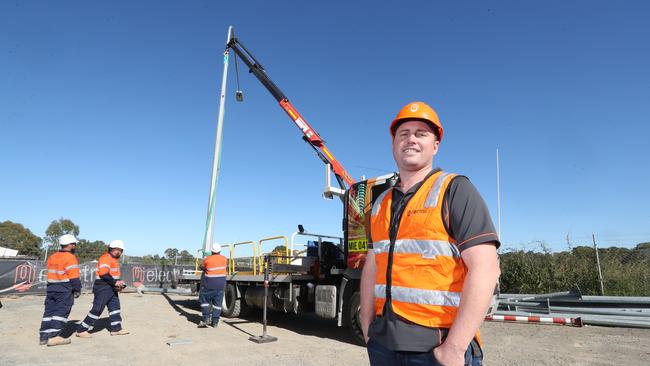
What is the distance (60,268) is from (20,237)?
6430 centimetres

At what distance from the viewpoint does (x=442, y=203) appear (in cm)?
156

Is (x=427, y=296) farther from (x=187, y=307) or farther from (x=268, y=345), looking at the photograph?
(x=187, y=307)

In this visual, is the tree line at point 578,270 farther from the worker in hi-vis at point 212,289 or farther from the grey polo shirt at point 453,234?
the grey polo shirt at point 453,234

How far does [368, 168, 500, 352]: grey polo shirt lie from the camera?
1451 millimetres

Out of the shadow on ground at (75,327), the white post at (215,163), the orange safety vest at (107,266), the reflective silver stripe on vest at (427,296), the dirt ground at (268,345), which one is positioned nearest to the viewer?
the reflective silver stripe on vest at (427,296)

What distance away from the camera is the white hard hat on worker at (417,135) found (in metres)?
1.75

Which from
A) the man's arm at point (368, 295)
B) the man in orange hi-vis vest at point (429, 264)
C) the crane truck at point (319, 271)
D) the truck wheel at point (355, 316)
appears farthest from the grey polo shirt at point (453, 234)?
the truck wheel at point (355, 316)

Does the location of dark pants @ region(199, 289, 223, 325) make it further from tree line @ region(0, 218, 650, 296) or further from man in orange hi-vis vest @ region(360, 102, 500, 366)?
man in orange hi-vis vest @ region(360, 102, 500, 366)

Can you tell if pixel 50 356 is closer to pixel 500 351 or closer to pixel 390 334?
→ pixel 390 334

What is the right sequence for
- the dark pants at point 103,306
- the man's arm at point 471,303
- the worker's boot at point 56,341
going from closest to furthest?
the man's arm at point 471,303
the worker's boot at point 56,341
the dark pants at point 103,306

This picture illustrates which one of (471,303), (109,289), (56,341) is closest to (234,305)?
(109,289)

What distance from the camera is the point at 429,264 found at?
1521 millimetres

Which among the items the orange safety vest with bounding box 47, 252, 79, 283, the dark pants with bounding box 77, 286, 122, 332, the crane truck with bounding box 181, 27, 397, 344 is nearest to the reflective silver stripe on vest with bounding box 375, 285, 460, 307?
the crane truck with bounding box 181, 27, 397, 344

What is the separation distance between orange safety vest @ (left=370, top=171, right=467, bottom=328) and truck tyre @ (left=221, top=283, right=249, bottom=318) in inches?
366
